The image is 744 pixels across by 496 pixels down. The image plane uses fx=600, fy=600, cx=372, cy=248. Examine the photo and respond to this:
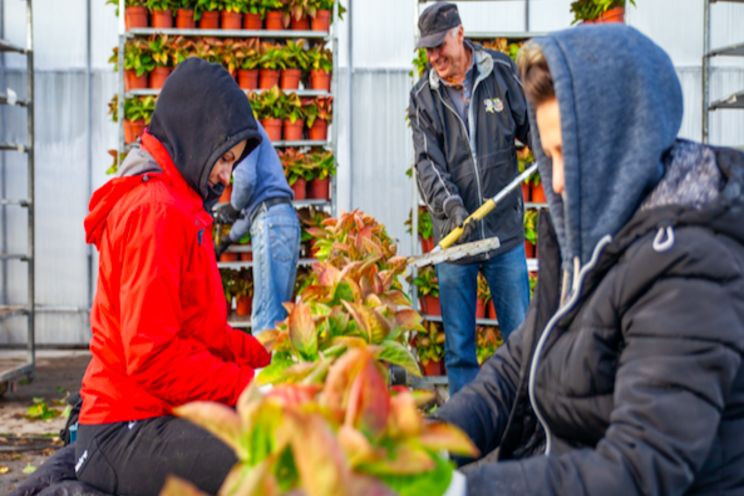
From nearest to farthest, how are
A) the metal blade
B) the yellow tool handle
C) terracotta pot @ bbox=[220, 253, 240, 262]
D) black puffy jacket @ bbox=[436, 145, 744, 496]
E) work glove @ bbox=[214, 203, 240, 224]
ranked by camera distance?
black puffy jacket @ bbox=[436, 145, 744, 496] < the metal blade < the yellow tool handle < work glove @ bbox=[214, 203, 240, 224] < terracotta pot @ bbox=[220, 253, 240, 262]

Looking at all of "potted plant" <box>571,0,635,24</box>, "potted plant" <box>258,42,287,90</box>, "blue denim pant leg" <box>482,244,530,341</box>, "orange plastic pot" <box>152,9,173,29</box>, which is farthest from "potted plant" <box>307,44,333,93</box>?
"blue denim pant leg" <box>482,244,530,341</box>

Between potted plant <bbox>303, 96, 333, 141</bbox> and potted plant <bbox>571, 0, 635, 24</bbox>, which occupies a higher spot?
potted plant <bbox>571, 0, 635, 24</bbox>

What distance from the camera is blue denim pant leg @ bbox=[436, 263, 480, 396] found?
4.05 m

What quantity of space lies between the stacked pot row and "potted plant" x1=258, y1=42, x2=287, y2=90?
8.5 inches

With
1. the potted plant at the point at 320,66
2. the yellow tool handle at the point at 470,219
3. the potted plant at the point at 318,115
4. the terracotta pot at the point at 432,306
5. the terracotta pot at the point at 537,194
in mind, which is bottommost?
the terracotta pot at the point at 432,306

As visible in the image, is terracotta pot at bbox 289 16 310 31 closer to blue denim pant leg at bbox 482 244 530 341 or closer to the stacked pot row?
the stacked pot row

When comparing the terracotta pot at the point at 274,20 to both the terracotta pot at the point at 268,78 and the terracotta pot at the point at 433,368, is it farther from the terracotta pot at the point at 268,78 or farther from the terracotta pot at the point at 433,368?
the terracotta pot at the point at 433,368

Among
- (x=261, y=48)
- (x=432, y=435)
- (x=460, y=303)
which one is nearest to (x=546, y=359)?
(x=432, y=435)

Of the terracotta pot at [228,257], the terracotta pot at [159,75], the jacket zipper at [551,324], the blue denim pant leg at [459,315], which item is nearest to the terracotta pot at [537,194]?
the blue denim pant leg at [459,315]

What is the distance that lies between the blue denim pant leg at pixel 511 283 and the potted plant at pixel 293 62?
2.77 m

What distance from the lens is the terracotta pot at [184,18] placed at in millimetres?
5516

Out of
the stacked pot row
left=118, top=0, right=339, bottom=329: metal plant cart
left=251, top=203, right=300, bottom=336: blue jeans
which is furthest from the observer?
the stacked pot row

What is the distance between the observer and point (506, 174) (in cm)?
411

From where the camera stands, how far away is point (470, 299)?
411 centimetres
